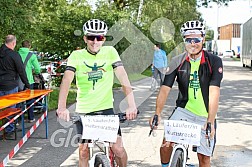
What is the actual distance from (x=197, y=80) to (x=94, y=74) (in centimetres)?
105

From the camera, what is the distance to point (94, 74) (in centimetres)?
439

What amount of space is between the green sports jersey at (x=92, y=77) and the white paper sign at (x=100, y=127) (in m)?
0.20

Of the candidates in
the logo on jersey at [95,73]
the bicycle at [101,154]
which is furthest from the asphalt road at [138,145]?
the logo on jersey at [95,73]

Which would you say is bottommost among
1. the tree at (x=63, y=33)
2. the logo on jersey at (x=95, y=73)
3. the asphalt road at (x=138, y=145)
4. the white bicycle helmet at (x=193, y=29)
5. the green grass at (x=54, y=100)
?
the asphalt road at (x=138, y=145)

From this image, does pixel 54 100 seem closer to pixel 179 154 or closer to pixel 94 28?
pixel 94 28

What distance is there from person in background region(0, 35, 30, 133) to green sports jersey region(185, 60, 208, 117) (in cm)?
492

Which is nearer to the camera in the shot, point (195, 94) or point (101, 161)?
point (101, 161)

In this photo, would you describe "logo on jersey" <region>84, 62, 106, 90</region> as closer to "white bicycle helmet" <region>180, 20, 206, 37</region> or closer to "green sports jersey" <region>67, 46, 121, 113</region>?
"green sports jersey" <region>67, 46, 121, 113</region>

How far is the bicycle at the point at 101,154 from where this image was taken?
4.12 meters

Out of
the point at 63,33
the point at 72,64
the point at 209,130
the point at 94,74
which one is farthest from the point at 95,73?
the point at 63,33

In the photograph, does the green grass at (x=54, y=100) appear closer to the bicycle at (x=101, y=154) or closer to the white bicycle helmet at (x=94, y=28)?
the bicycle at (x=101, y=154)

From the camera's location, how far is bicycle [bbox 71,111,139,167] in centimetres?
412

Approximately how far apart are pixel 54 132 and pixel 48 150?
1560 mm

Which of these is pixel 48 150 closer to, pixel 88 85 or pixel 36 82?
pixel 88 85
